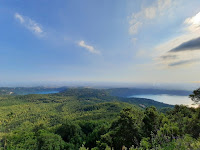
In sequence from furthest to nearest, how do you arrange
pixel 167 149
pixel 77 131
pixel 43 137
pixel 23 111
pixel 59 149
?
pixel 23 111 → pixel 77 131 → pixel 43 137 → pixel 59 149 → pixel 167 149

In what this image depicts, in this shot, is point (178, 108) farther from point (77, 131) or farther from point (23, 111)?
point (23, 111)

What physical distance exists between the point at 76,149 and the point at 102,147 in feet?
31.8

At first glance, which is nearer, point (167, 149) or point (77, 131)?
point (167, 149)

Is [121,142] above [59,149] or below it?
above

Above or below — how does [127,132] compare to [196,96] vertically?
below

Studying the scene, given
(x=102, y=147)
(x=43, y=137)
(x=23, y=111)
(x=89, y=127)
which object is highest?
(x=102, y=147)

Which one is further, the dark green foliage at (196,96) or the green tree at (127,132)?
the dark green foliage at (196,96)

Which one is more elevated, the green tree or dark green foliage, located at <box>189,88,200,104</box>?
dark green foliage, located at <box>189,88,200,104</box>

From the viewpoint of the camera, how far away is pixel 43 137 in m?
17.1

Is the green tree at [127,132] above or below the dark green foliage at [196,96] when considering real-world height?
below

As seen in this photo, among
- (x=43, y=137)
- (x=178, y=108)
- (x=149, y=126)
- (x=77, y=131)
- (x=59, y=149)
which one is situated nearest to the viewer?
(x=149, y=126)

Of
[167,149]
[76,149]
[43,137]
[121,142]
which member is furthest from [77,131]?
[167,149]

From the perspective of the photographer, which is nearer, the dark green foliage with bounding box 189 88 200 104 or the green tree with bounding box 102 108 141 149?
the green tree with bounding box 102 108 141 149

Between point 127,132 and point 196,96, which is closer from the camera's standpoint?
point 127,132
